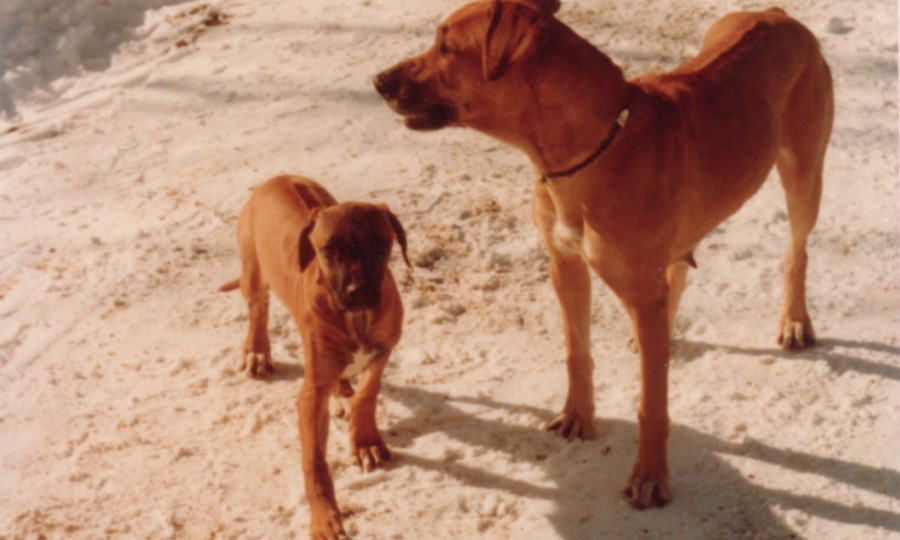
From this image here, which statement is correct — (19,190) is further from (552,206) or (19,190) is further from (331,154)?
(552,206)

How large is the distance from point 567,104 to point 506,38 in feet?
1.05

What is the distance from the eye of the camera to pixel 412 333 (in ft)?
16.3

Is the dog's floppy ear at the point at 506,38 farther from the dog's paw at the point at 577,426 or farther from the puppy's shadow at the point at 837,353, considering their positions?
the puppy's shadow at the point at 837,353

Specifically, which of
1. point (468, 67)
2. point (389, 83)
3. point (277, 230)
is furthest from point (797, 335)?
point (277, 230)

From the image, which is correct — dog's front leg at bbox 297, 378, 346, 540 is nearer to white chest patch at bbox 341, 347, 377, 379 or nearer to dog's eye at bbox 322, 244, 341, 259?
white chest patch at bbox 341, 347, 377, 379

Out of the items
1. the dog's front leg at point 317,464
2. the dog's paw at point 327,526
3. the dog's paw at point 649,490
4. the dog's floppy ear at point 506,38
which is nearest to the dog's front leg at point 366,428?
the dog's front leg at point 317,464

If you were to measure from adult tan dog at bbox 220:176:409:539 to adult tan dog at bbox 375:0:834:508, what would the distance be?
1.54ft

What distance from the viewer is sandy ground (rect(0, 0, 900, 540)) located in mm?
3914

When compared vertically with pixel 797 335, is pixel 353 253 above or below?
above

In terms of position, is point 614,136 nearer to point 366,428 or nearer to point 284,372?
point 366,428

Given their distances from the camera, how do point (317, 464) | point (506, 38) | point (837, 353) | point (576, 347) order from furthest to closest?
point (837, 353)
point (576, 347)
point (317, 464)
point (506, 38)

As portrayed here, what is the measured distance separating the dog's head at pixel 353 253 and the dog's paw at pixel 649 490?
1.23 meters

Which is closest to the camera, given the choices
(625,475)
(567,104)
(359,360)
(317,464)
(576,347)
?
(567,104)

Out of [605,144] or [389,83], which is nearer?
[605,144]
